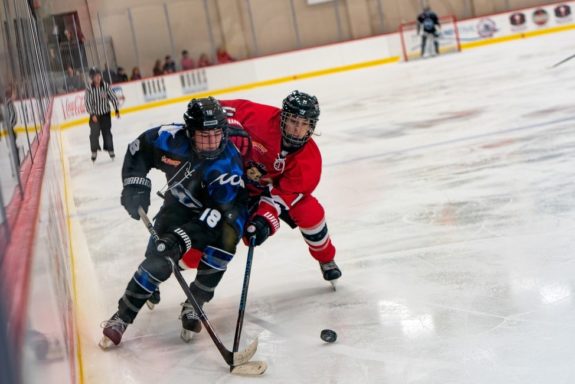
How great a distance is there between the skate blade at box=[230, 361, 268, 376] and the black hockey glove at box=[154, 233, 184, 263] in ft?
1.42

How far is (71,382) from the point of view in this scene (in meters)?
2.13

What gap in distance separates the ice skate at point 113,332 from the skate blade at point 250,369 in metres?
0.50

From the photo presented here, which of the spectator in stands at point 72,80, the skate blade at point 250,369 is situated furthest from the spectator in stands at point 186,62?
the skate blade at point 250,369

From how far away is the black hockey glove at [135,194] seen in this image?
2936 millimetres

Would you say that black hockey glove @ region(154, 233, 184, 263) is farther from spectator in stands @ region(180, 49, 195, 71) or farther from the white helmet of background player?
spectator in stands @ region(180, 49, 195, 71)

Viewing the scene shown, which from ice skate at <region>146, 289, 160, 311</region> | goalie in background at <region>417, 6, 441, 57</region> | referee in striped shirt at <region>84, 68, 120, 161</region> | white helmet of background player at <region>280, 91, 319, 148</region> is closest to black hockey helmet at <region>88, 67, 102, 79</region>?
referee in striped shirt at <region>84, 68, 120, 161</region>

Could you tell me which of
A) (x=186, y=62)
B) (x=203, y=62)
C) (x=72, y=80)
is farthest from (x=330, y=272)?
(x=186, y=62)

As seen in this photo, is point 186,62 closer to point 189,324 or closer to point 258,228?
point 258,228

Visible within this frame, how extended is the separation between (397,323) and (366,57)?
15490 mm

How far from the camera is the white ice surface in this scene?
2574mm

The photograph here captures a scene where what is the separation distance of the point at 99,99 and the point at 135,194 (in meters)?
0.48

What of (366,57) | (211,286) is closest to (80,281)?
(211,286)

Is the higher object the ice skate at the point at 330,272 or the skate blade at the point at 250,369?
the ice skate at the point at 330,272

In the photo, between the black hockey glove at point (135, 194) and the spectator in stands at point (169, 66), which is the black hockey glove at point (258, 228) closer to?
the black hockey glove at point (135, 194)
